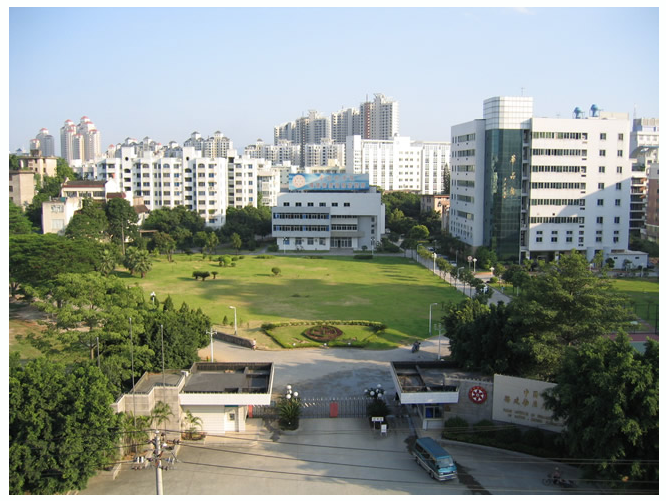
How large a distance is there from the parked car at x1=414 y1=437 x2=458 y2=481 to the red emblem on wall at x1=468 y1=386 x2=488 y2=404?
2452mm

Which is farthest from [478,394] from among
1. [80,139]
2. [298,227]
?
[80,139]

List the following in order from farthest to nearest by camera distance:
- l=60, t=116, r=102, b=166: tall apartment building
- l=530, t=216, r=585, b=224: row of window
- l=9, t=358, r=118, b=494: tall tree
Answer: l=60, t=116, r=102, b=166: tall apartment building < l=530, t=216, r=585, b=224: row of window < l=9, t=358, r=118, b=494: tall tree

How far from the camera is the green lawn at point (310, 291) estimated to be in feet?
94.4

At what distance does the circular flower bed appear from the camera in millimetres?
25094

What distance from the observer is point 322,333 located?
25562 mm

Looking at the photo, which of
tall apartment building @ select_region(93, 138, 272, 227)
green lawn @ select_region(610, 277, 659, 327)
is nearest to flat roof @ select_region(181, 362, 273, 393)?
green lawn @ select_region(610, 277, 659, 327)

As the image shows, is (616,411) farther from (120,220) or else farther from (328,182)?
(328,182)

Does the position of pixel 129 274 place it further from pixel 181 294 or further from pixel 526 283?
pixel 526 283

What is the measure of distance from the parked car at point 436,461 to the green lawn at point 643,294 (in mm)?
16211

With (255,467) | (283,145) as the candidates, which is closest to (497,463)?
(255,467)

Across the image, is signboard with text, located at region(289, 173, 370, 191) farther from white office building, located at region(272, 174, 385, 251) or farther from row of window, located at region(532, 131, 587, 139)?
row of window, located at region(532, 131, 587, 139)

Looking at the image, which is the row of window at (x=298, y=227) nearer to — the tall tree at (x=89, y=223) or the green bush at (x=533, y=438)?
the tall tree at (x=89, y=223)

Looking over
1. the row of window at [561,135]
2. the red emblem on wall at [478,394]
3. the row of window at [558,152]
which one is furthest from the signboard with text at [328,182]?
the red emblem on wall at [478,394]

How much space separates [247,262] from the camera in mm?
46500
